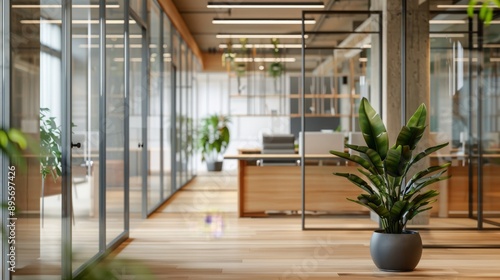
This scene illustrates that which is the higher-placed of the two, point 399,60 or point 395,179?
point 399,60

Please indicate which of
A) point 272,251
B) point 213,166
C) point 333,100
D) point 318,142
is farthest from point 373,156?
point 213,166

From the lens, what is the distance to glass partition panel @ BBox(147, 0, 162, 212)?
850cm

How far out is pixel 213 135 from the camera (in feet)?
58.2

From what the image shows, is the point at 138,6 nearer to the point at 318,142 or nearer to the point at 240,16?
the point at 318,142

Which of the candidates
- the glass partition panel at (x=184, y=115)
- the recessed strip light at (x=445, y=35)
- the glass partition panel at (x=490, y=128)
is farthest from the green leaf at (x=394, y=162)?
the glass partition panel at (x=184, y=115)

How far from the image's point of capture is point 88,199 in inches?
199

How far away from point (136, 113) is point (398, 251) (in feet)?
11.7

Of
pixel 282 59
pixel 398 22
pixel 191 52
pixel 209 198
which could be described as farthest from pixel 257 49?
pixel 398 22

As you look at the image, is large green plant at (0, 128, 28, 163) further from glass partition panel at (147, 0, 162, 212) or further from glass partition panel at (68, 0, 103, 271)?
glass partition panel at (147, 0, 162, 212)

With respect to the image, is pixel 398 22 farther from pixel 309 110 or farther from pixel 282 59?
pixel 282 59

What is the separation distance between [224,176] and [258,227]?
27.8 ft

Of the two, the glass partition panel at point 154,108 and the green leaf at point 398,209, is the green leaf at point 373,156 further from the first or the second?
the glass partition panel at point 154,108

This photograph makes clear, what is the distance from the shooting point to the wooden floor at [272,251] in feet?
16.4

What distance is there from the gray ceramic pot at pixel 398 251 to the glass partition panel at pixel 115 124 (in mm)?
2321
